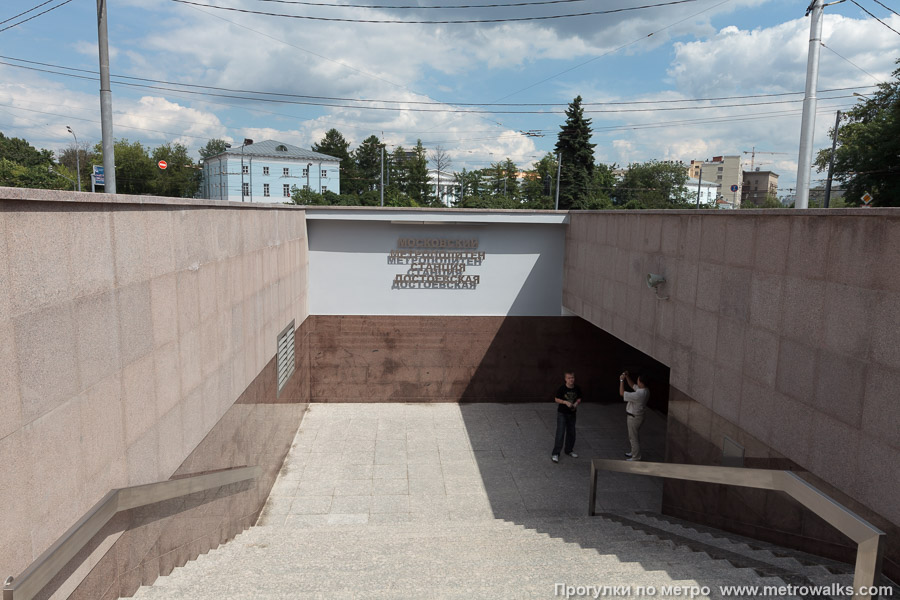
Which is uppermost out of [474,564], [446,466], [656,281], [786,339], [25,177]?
[25,177]

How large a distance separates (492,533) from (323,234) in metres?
8.80

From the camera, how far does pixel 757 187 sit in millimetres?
113000

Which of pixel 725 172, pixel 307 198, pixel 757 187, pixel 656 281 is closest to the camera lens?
pixel 656 281

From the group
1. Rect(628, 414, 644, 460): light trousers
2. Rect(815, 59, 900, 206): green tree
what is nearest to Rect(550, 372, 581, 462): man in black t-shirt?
Rect(628, 414, 644, 460): light trousers

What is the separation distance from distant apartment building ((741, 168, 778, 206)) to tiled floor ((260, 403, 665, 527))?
107 meters

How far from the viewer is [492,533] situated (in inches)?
296

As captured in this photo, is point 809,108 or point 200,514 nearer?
point 200,514

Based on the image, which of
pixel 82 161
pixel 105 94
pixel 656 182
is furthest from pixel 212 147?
pixel 105 94

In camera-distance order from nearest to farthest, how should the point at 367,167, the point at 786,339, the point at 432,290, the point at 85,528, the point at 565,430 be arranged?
1. the point at 85,528
2. the point at 786,339
3. the point at 565,430
4. the point at 432,290
5. the point at 367,167

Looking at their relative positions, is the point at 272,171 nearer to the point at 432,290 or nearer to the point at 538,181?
the point at 538,181

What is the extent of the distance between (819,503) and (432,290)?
1082cm

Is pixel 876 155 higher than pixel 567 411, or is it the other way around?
pixel 876 155

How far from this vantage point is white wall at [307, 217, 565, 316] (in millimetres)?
14422

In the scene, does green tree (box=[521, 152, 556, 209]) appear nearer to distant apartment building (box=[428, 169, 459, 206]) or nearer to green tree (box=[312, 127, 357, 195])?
distant apartment building (box=[428, 169, 459, 206])
